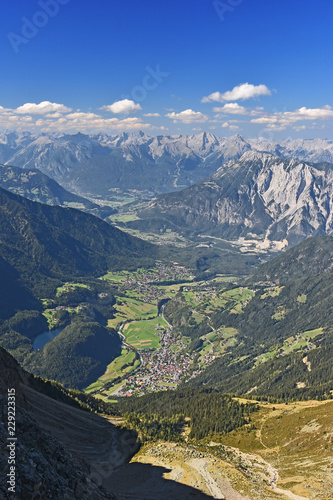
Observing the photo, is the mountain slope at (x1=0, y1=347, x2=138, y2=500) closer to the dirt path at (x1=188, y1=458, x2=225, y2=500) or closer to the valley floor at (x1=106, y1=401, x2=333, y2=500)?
the valley floor at (x1=106, y1=401, x2=333, y2=500)

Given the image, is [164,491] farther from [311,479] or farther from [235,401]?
[235,401]

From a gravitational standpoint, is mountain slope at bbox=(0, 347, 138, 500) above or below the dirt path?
above

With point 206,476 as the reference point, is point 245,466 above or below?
below

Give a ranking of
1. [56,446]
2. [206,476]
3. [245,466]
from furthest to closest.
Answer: [245,466] → [206,476] → [56,446]

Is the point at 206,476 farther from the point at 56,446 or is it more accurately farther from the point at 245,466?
the point at 56,446

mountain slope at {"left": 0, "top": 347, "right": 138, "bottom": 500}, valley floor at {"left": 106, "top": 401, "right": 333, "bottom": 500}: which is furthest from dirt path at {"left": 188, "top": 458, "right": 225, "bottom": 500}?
mountain slope at {"left": 0, "top": 347, "right": 138, "bottom": 500}

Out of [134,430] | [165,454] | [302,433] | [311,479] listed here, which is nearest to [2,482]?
[165,454]

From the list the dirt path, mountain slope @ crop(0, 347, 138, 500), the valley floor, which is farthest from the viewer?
the valley floor

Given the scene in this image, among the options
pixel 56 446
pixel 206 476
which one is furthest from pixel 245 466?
pixel 56 446

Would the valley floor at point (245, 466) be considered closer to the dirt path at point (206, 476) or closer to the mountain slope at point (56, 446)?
the dirt path at point (206, 476)

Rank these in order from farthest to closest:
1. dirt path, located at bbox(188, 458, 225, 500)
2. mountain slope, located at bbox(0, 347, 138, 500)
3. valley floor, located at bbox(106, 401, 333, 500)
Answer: valley floor, located at bbox(106, 401, 333, 500) < dirt path, located at bbox(188, 458, 225, 500) < mountain slope, located at bbox(0, 347, 138, 500)

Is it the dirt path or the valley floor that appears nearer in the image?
the dirt path

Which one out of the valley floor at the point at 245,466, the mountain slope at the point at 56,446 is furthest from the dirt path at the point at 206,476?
the mountain slope at the point at 56,446
